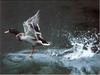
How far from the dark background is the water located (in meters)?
0.05

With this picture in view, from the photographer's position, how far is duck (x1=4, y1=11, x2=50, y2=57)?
5.04 ft

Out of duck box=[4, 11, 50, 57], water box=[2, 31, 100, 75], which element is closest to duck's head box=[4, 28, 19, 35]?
duck box=[4, 11, 50, 57]

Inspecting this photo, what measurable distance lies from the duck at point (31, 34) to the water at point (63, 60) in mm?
53

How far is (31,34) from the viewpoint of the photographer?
60.8 inches

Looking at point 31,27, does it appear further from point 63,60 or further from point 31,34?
point 63,60

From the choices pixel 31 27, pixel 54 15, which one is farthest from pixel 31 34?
pixel 54 15

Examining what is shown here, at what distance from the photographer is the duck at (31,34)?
5.04 ft

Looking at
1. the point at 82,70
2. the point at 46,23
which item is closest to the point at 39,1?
the point at 46,23

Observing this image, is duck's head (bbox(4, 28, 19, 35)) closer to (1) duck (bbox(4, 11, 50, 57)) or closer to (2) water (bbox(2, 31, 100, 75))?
(1) duck (bbox(4, 11, 50, 57))

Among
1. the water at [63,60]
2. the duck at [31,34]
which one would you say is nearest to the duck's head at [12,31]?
the duck at [31,34]

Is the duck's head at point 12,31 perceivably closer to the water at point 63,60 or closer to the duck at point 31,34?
the duck at point 31,34

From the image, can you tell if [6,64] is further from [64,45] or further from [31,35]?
[64,45]

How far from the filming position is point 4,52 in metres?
1.52

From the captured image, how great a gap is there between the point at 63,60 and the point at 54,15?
281 mm
